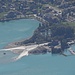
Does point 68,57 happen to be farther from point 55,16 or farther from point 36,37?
point 55,16

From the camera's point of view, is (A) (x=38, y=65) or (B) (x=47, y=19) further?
(B) (x=47, y=19)

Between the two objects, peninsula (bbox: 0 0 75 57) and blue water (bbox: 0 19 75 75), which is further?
peninsula (bbox: 0 0 75 57)

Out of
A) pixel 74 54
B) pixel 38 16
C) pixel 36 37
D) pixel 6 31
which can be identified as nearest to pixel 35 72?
pixel 74 54

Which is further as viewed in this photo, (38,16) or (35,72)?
(38,16)

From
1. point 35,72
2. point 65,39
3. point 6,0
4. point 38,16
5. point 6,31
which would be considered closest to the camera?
point 35,72

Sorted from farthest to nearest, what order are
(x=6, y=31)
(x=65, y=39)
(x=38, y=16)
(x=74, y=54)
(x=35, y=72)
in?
(x=38, y=16)
(x=6, y=31)
(x=65, y=39)
(x=74, y=54)
(x=35, y=72)

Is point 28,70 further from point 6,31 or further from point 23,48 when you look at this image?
point 6,31

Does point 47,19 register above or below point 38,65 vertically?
below

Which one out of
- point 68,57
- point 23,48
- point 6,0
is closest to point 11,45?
point 23,48

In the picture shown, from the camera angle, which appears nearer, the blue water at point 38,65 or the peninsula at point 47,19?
the blue water at point 38,65
